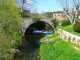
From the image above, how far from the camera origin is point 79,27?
22.0m

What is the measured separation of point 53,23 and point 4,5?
19.6 metres

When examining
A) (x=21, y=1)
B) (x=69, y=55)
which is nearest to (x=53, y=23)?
(x=21, y=1)

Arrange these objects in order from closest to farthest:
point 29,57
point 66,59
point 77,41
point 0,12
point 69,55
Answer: point 66,59 → point 69,55 → point 77,41 → point 29,57 → point 0,12

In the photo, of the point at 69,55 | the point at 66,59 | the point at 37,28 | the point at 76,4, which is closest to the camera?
the point at 66,59

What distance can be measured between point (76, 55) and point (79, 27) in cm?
857

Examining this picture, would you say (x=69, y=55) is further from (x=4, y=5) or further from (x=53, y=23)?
(x=53, y=23)

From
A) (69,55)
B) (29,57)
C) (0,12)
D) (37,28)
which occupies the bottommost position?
(37,28)

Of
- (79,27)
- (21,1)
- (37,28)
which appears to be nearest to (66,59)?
(79,27)

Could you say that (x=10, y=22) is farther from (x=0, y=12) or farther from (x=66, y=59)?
(x=66, y=59)

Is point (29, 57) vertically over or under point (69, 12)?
under

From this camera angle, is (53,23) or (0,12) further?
(53,23)

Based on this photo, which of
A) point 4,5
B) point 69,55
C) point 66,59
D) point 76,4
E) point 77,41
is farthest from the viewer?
point 76,4

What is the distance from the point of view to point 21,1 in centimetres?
4566

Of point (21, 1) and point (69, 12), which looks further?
point (21, 1)
